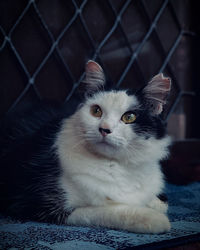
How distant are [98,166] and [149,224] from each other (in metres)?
0.23

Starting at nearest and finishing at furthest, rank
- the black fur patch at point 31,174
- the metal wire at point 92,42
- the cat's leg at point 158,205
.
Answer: the black fur patch at point 31,174
the cat's leg at point 158,205
the metal wire at point 92,42

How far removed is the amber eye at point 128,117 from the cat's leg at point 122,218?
9.4 inches

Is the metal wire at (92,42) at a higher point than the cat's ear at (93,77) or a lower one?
higher

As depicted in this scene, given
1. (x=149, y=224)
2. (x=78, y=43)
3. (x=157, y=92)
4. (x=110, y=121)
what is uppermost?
(x=78, y=43)

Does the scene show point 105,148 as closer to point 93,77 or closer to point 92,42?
point 93,77

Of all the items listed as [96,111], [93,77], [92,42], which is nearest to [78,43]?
[92,42]

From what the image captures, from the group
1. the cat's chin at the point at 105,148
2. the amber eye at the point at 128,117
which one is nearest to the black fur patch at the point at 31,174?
the cat's chin at the point at 105,148

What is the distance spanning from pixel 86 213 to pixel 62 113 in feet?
1.54

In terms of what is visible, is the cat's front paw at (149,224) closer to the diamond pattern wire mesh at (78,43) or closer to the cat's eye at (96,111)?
the cat's eye at (96,111)

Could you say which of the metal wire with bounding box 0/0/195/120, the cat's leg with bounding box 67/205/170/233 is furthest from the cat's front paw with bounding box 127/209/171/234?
the metal wire with bounding box 0/0/195/120

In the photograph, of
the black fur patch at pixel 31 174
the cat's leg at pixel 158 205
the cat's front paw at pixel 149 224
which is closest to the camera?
the cat's front paw at pixel 149 224

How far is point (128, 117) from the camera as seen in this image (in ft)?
2.81

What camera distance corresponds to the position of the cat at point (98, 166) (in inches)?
31.6

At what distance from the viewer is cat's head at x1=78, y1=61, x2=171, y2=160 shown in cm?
81
